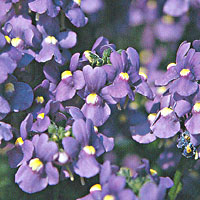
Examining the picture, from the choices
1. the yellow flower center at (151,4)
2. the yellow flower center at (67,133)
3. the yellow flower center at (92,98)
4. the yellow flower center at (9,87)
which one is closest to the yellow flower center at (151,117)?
the yellow flower center at (92,98)

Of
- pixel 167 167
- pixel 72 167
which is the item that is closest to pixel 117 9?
pixel 167 167

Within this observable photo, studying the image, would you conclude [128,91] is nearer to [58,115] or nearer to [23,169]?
[58,115]

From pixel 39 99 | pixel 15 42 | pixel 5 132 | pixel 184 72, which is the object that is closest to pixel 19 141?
pixel 5 132

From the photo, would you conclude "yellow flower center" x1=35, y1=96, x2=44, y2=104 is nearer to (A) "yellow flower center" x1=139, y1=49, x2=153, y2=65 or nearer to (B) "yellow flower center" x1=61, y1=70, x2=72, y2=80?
(B) "yellow flower center" x1=61, y1=70, x2=72, y2=80

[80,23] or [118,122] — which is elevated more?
[80,23]

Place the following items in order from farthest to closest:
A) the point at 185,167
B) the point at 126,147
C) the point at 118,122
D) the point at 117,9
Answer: the point at 117,9 → the point at 126,147 → the point at 118,122 → the point at 185,167

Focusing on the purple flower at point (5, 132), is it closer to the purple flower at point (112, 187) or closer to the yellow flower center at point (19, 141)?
the yellow flower center at point (19, 141)
